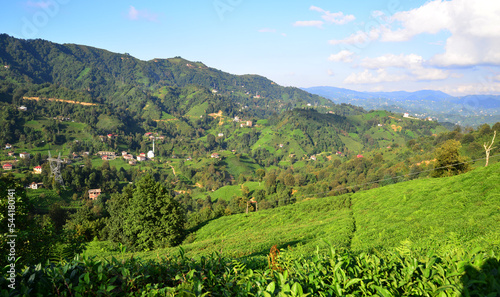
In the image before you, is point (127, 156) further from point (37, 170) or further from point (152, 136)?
point (152, 136)

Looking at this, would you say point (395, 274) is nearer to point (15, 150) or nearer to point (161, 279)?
point (161, 279)

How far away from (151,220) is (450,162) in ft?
109

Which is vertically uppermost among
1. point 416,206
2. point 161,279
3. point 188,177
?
point 161,279

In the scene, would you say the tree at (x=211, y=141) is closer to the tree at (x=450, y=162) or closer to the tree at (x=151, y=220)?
the tree at (x=151, y=220)

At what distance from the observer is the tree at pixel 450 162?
26812 millimetres

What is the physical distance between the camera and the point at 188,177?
395 ft

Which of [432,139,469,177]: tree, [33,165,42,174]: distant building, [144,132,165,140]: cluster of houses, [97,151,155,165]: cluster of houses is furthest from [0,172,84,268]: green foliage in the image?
[144,132,165,140]: cluster of houses

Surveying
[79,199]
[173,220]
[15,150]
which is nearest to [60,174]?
[79,199]

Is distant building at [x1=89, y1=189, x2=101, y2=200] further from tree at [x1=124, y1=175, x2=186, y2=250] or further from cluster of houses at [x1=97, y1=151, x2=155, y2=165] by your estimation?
tree at [x1=124, y1=175, x2=186, y2=250]

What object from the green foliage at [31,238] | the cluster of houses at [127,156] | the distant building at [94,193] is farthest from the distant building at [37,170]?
the green foliage at [31,238]

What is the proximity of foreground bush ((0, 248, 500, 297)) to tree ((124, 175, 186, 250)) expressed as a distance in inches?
989

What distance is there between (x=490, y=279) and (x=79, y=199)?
95.4 m

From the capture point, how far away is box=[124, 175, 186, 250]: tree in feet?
84.4

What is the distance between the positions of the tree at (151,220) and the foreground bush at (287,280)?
82.5 feet
